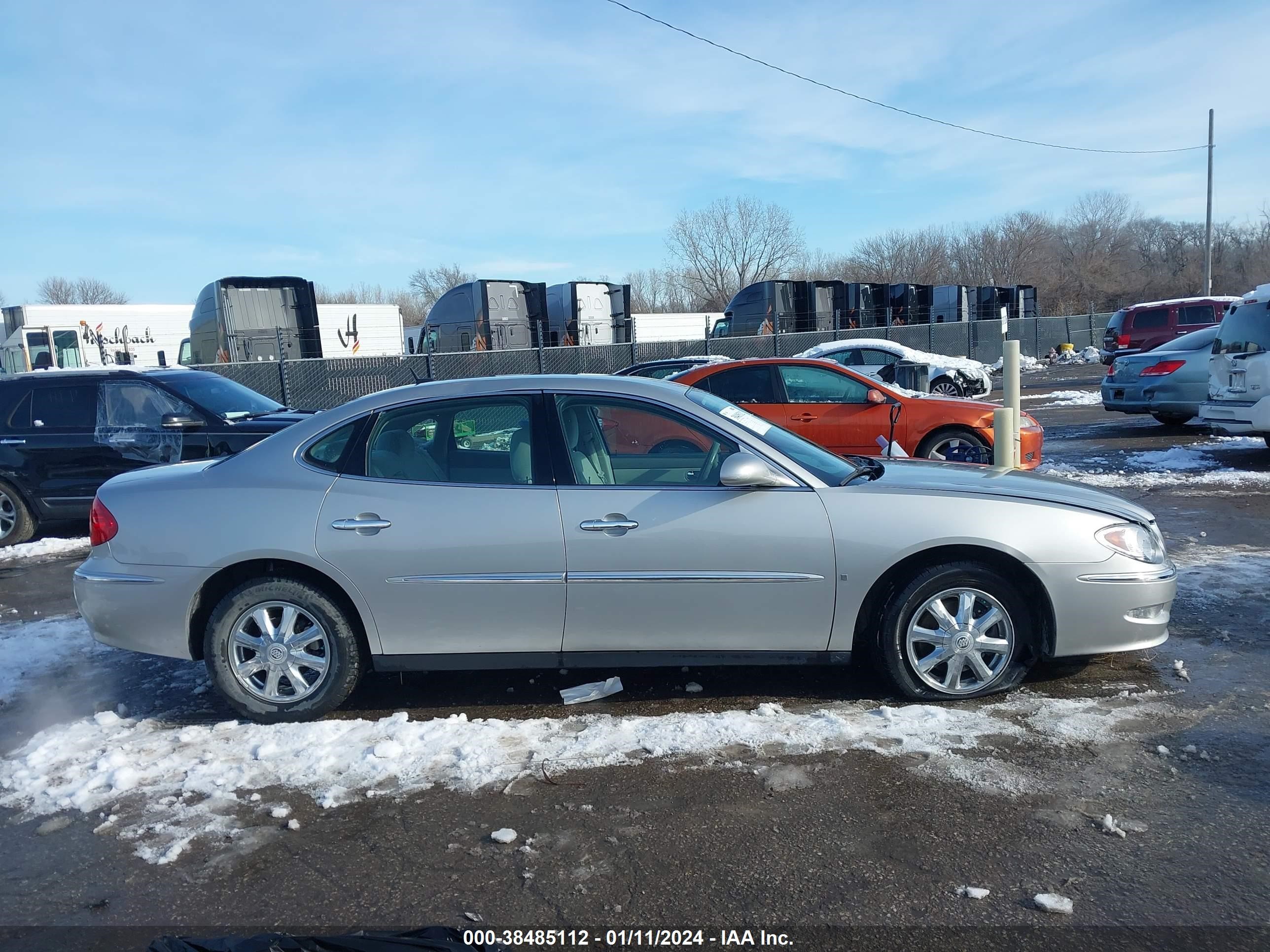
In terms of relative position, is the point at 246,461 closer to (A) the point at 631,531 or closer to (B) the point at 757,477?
(A) the point at 631,531

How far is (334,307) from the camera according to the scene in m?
29.5

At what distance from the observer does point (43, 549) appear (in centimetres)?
932

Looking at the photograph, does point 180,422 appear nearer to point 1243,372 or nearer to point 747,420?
point 747,420

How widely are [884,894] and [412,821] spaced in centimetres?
170

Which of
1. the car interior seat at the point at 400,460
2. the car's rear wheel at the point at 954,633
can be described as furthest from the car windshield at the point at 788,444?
the car interior seat at the point at 400,460

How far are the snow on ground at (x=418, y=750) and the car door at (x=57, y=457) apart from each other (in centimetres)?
575

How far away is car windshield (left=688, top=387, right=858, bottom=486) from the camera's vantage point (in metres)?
4.63

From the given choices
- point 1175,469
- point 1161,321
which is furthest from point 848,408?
point 1161,321

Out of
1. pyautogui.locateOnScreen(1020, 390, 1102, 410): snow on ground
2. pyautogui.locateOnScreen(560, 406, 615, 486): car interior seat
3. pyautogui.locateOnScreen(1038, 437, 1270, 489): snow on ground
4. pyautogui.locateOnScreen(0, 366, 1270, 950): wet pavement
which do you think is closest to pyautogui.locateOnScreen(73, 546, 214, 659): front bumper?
pyautogui.locateOnScreen(0, 366, 1270, 950): wet pavement

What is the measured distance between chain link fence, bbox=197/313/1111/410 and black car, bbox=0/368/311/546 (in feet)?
5.96

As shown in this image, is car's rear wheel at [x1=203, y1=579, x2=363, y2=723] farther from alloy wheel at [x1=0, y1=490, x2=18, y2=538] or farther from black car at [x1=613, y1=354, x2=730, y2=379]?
black car at [x1=613, y1=354, x2=730, y2=379]

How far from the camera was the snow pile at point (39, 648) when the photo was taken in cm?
548

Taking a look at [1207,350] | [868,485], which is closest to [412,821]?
[868,485]

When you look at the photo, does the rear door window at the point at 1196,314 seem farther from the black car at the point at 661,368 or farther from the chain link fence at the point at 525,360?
the black car at the point at 661,368
